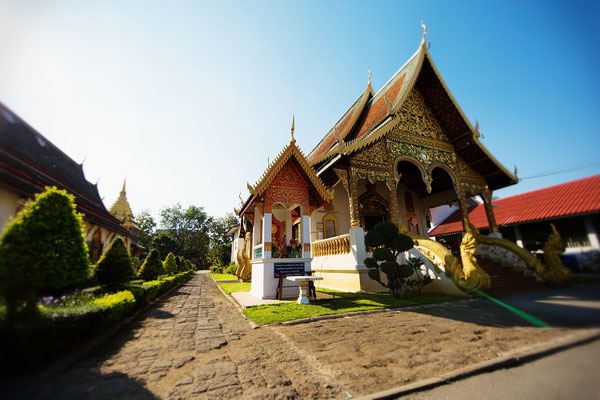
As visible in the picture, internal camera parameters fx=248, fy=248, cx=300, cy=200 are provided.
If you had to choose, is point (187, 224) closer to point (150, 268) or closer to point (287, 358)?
point (150, 268)

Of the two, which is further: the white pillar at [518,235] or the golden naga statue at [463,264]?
the golden naga statue at [463,264]

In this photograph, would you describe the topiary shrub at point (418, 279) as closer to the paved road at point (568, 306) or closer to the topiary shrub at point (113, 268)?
the paved road at point (568, 306)

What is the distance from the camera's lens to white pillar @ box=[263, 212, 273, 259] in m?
8.36

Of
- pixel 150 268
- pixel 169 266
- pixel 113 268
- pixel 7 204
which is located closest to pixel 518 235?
pixel 7 204

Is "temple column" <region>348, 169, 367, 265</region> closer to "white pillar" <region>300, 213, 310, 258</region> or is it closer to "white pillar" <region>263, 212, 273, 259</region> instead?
"white pillar" <region>300, 213, 310, 258</region>

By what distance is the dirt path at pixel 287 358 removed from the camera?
8.08 ft

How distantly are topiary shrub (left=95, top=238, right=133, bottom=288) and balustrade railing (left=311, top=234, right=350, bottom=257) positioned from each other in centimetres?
755

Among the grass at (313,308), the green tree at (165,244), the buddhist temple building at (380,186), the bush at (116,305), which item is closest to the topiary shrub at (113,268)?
the bush at (116,305)

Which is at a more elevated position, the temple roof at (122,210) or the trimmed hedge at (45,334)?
the temple roof at (122,210)

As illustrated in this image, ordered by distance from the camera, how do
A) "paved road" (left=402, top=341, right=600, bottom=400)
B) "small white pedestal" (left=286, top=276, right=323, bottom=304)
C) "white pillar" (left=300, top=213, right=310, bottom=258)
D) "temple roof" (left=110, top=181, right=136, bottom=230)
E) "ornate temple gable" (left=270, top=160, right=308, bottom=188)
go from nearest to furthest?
"paved road" (left=402, top=341, right=600, bottom=400) → "small white pedestal" (left=286, top=276, right=323, bottom=304) → "white pillar" (left=300, top=213, right=310, bottom=258) → "ornate temple gable" (left=270, top=160, right=308, bottom=188) → "temple roof" (left=110, top=181, right=136, bottom=230)

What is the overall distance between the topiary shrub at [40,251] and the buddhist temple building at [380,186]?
15.9 ft

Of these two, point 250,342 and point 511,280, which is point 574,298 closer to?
point 511,280

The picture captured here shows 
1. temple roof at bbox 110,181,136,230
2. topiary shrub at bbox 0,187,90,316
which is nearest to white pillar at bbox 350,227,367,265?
topiary shrub at bbox 0,187,90,316

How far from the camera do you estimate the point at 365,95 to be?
46.6ft
